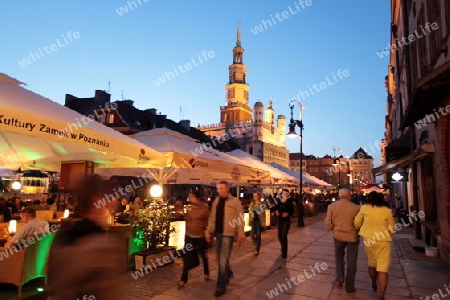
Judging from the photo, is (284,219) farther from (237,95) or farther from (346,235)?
(237,95)

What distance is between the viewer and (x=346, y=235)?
6.45 m

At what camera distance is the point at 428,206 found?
38.9 ft

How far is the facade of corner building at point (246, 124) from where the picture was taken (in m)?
101

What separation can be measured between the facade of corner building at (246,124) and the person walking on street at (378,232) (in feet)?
296

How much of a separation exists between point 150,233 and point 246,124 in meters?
99.6

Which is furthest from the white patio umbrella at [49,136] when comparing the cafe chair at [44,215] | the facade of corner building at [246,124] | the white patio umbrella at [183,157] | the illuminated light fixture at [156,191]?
the facade of corner building at [246,124]

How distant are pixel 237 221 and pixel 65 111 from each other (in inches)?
149

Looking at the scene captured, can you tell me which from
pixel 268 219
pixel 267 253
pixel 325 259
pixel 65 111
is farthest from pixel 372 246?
pixel 268 219

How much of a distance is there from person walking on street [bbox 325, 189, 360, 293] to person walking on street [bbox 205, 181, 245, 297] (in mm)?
1841

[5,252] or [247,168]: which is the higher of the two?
[247,168]

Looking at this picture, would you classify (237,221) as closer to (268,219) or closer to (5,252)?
(5,252)

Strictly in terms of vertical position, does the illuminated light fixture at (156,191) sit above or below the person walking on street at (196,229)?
above

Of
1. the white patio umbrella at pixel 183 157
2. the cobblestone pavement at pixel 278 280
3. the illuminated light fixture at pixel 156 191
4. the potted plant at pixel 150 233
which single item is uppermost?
the white patio umbrella at pixel 183 157

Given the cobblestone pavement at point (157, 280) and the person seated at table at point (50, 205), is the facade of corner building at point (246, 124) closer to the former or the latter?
the person seated at table at point (50, 205)
